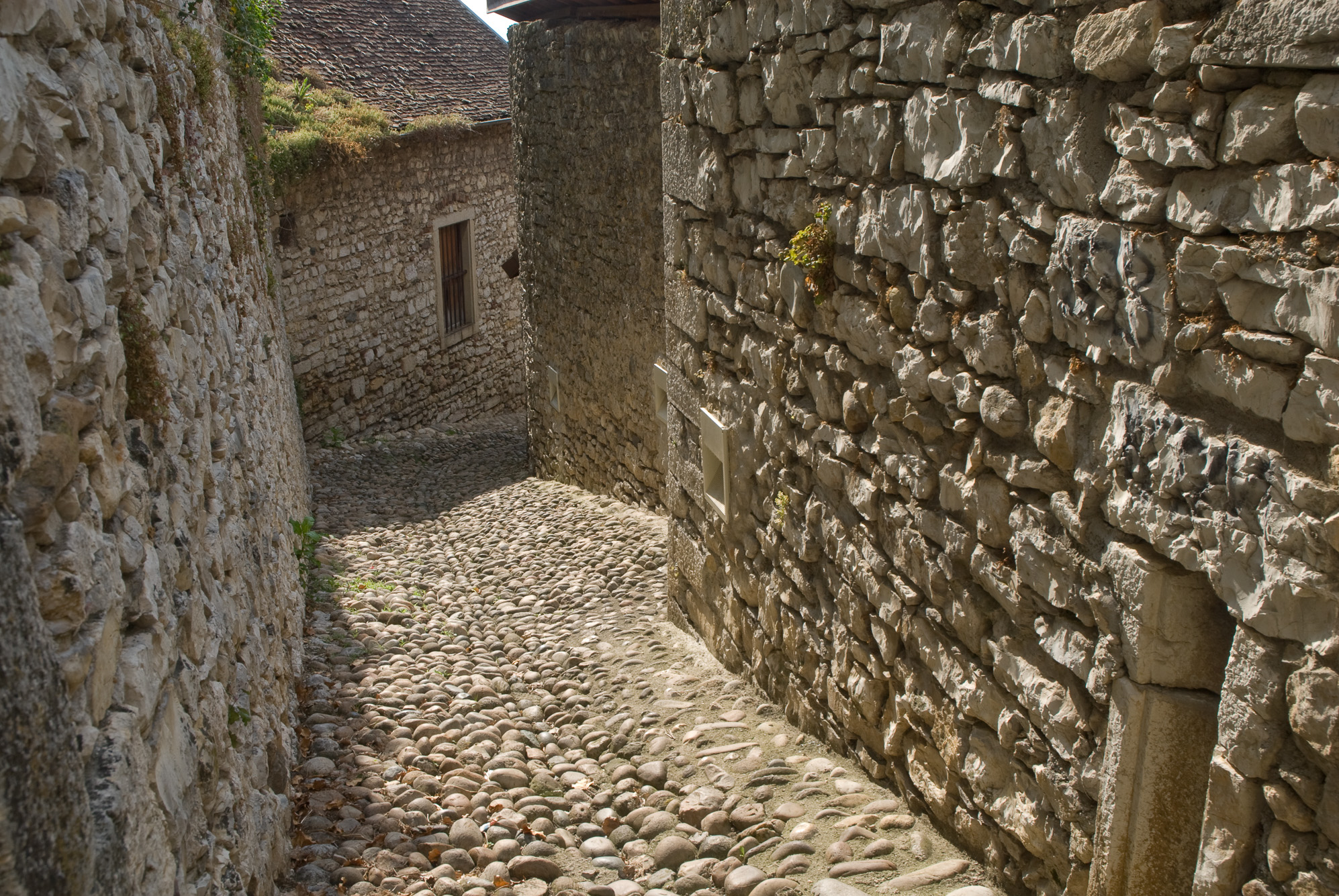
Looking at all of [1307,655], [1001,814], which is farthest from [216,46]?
[1307,655]

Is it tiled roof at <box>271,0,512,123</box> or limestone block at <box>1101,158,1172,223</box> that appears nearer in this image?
limestone block at <box>1101,158,1172,223</box>

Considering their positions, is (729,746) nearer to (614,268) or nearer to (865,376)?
(865,376)

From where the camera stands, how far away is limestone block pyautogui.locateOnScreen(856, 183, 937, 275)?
9.19ft

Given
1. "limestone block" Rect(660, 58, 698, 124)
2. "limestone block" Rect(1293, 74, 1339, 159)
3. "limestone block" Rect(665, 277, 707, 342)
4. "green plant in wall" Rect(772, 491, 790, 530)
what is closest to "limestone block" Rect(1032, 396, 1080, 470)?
"limestone block" Rect(1293, 74, 1339, 159)

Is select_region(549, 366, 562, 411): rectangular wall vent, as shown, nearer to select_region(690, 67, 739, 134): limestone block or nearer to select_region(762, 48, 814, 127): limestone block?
select_region(690, 67, 739, 134): limestone block

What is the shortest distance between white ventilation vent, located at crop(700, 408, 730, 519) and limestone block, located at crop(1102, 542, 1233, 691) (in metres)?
2.45

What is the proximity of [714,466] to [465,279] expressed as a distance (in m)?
10.6

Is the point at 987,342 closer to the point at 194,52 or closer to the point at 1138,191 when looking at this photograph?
the point at 1138,191

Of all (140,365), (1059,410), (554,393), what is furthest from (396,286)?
(1059,410)

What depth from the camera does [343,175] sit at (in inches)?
468

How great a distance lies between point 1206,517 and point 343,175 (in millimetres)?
11383

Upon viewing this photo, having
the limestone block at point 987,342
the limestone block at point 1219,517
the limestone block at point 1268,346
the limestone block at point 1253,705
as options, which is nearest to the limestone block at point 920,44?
the limestone block at point 987,342

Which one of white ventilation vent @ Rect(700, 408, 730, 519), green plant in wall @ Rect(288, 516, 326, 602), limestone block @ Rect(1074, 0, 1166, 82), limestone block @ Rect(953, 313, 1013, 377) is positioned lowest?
green plant in wall @ Rect(288, 516, 326, 602)

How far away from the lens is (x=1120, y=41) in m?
2.01
